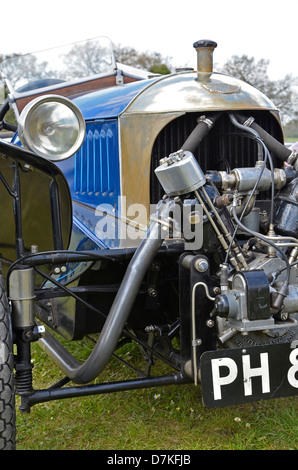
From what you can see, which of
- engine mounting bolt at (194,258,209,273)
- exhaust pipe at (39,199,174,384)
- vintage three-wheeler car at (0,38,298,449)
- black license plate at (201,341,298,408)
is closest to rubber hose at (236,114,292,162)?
vintage three-wheeler car at (0,38,298,449)

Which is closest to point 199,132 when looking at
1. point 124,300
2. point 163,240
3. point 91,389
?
point 163,240

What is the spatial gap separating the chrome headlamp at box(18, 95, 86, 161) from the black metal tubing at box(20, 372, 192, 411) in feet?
3.05

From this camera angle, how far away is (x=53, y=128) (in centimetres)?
237

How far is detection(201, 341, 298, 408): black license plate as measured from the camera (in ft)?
6.87

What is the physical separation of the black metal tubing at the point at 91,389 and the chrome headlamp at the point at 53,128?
0.93 m

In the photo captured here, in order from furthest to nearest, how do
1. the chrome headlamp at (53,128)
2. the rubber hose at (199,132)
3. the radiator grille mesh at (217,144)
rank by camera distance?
the radiator grille mesh at (217,144) < the rubber hose at (199,132) < the chrome headlamp at (53,128)

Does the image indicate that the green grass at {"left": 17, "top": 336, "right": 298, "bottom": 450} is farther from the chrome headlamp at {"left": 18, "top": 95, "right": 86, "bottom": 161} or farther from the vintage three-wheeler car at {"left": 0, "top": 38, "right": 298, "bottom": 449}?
the chrome headlamp at {"left": 18, "top": 95, "right": 86, "bottom": 161}

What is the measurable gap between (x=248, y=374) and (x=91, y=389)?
61 cm

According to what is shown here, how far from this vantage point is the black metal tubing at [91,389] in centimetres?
214

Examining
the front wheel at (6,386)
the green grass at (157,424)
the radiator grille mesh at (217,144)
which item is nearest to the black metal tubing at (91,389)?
the front wheel at (6,386)

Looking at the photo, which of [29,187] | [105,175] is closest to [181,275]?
[29,187]

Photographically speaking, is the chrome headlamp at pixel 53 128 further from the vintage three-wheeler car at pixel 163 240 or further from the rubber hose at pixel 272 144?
the rubber hose at pixel 272 144
